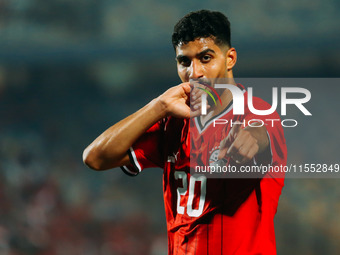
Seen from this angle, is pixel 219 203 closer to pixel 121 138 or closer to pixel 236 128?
pixel 236 128

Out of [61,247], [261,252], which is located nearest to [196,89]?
[261,252]

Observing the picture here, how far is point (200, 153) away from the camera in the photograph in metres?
1.67

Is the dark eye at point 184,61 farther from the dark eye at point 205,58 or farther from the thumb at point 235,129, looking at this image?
the thumb at point 235,129

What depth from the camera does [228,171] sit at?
1556 millimetres

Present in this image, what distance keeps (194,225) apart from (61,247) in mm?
2760

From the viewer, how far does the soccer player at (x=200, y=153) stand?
156 cm

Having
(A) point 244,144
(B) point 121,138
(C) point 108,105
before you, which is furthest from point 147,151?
(C) point 108,105

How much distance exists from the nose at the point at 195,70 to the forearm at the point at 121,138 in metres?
0.18

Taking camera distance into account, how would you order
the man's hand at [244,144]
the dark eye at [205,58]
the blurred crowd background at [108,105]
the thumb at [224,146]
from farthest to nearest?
the blurred crowd background at [108,105]
the dark eye at [205,58]
the thumb at [224,146]
the man's hand at [244,144]

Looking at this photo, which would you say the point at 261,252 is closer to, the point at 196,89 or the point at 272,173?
the point at 272,173

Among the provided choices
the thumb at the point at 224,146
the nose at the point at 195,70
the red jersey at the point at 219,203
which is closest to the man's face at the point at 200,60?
the nose at the point at 195,70

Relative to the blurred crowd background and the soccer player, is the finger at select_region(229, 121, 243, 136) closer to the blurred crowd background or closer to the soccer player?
the soccer player

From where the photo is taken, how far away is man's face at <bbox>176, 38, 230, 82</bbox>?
1.66 meters

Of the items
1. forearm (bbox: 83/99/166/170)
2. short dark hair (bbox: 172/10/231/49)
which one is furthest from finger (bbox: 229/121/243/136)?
short dark hair (bbox: 172/10/231/49)
